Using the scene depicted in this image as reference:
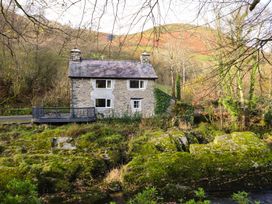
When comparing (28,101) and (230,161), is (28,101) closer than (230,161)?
No

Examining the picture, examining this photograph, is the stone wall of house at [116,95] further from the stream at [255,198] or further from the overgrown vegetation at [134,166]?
the stream at [255,198]

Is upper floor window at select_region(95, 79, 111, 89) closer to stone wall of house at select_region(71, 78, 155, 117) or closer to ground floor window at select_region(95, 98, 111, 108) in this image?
stone wall of house at select_region(71, 78, 155, 117)

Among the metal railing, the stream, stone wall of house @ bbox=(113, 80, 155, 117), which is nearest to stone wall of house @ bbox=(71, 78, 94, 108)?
the metal railing

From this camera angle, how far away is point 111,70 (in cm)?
2739

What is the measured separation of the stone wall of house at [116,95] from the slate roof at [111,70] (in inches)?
21.5

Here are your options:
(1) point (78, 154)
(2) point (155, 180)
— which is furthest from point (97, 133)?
(2) point (155, 180)

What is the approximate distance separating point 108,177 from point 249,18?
10.7 metres

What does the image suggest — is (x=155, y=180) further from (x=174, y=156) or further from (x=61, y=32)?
(x=61, y=32)

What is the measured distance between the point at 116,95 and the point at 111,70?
243cm

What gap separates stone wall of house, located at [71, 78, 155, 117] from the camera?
2627cm

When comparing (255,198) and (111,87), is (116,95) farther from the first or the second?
(255,198)

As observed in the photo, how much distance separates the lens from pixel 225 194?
11797 mm

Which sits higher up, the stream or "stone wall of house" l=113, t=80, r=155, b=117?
"stone wall of house" l=113, t=80, r=155, b=117

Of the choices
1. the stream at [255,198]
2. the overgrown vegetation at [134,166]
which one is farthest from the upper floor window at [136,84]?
the stream at [255,198]
